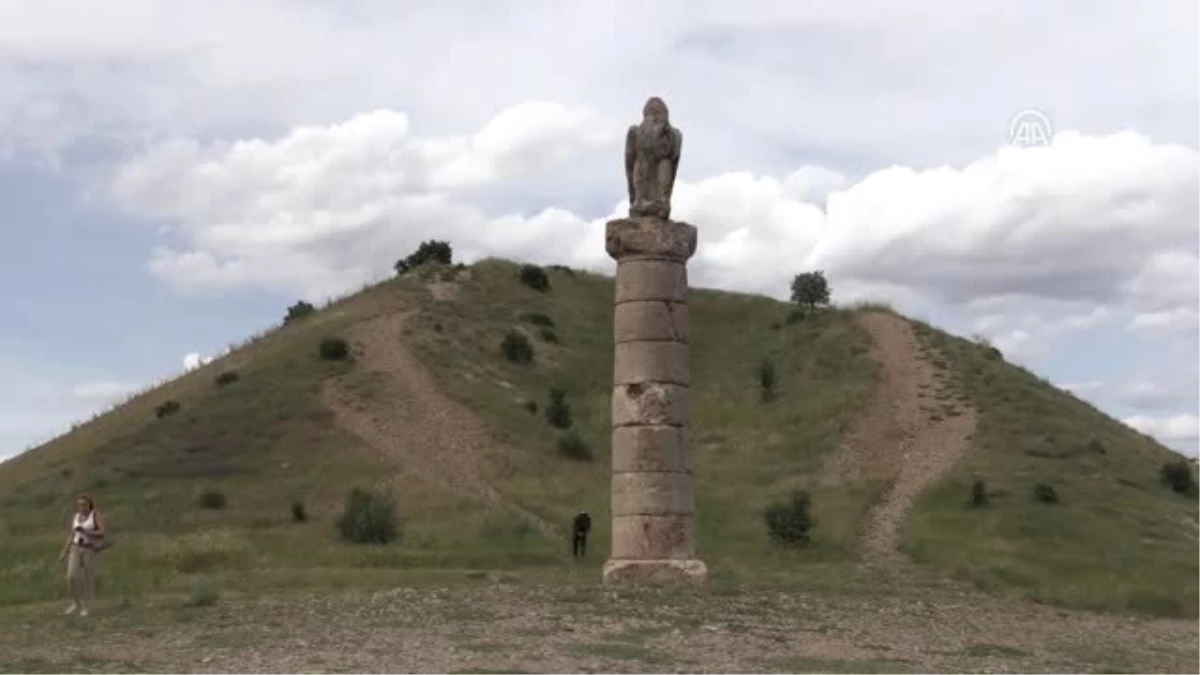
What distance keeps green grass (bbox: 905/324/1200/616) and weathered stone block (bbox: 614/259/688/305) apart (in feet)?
26.2

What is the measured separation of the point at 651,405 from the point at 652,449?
0.65 metres

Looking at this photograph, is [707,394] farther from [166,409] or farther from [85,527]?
[85,527]

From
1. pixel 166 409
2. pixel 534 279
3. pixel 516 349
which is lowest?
pixel 166 409

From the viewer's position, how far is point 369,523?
104 feet

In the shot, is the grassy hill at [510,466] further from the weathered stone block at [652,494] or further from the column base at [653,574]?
the weathered stone block at [652,494]

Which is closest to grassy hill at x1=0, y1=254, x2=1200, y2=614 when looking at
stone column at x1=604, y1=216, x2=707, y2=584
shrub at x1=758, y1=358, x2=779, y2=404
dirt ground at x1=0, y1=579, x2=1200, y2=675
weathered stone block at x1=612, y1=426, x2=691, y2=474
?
shrub at x1=758, y1=358, x2=779, y2=404

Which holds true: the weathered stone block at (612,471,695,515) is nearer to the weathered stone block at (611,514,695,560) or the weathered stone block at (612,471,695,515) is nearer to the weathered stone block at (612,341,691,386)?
the weathered stone block at (611,514,695,560)

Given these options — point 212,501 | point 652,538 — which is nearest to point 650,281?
point 652,538

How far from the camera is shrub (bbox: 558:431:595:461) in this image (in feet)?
147

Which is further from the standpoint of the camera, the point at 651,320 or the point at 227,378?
the point at 227,378

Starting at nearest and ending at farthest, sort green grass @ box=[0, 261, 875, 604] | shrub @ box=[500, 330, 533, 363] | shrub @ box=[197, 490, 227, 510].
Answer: green grass @ box=[0, 261, 875, 604], shrub @ box=[197, 490, 227, 510], shrub @ box=[500, 330, 533, 363]

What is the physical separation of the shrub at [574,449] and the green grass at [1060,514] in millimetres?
11673

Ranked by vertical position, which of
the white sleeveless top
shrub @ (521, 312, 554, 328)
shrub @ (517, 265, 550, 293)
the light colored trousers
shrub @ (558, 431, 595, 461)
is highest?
shrub @ (517, 265, 550, 293)

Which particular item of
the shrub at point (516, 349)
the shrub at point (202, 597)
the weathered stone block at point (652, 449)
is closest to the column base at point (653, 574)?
the weathered stone block at point (652, 449)
